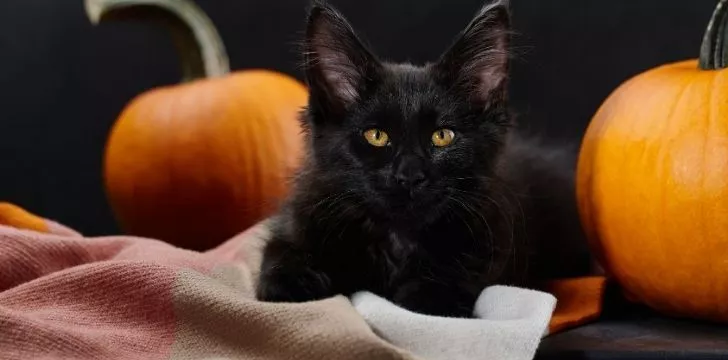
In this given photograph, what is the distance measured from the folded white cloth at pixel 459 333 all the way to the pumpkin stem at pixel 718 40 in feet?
1.69

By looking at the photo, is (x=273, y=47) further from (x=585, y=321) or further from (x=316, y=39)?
(x=585, y=321)

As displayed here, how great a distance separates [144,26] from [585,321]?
162cm

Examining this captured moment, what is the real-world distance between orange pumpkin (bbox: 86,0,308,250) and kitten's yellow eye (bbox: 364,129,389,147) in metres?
0.71

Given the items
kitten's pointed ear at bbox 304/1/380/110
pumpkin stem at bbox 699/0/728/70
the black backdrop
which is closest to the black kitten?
kitten's pointed ear at bbox 304/1/380/110

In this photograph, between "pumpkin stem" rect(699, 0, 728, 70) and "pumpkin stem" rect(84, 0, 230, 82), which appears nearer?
"pumpkin stem" rect(699, 0, 728, 70)

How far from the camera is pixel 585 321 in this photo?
120cm

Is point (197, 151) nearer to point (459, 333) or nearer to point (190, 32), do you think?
point (190, 32)

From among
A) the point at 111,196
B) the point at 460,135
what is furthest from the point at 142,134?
the point at 460,135

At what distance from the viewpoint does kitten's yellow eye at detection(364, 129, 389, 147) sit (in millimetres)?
1158

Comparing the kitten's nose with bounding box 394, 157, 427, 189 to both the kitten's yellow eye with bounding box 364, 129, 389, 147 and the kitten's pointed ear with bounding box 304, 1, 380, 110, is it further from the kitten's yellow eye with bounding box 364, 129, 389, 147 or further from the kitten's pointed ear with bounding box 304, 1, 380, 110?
the kitten's pointed ear with bounding box 304, 1, 380, 110

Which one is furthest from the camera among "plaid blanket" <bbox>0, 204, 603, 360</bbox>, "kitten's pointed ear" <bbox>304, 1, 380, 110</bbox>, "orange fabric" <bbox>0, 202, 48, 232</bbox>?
"orange fabric" <bbox>0, 202, 48, 232</bbox>

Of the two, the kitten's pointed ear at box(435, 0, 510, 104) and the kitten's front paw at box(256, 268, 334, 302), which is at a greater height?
the kitten's pointed ear at box(435, 0, 510, 104)

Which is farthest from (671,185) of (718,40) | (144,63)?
(144,63)

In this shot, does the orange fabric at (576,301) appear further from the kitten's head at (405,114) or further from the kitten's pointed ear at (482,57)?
the kitten's pointed ear at (482,57)
